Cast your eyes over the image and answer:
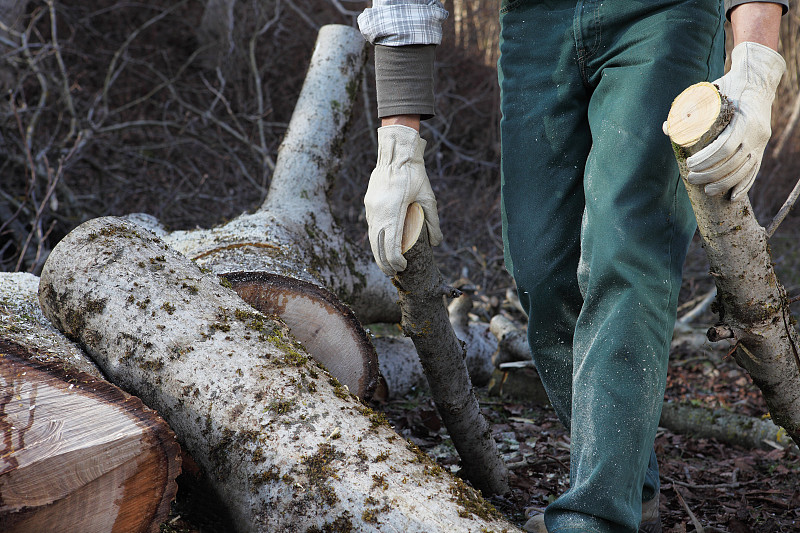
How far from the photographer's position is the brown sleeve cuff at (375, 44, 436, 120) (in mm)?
1826

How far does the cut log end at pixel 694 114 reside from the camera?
1360mm

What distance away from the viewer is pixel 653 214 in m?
1.54

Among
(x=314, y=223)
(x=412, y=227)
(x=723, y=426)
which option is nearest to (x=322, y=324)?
(x=412, y=227)

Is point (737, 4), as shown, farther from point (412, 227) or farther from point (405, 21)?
point (412, 227)

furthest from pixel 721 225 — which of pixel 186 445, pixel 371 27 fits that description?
pixel 186 445

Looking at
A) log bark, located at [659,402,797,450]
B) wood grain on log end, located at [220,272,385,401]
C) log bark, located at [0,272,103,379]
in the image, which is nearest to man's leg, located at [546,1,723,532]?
wood grain on log end, located at [220,272,385,401]

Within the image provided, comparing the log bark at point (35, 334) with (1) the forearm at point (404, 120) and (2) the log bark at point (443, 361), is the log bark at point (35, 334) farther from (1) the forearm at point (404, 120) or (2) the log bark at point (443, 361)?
(1) the forearm at point (404, 120)

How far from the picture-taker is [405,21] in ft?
5.86

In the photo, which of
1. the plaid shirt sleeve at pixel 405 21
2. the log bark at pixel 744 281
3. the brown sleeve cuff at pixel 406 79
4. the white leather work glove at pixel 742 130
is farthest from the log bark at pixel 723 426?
the plaid shirt sleeve at pixel 405 21

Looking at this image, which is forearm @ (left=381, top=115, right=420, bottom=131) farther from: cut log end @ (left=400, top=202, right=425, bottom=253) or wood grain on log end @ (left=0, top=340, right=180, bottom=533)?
wood grain on log end @ (left=0, top=340, right=180, bottom=533)

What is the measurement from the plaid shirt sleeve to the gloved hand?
259 mm

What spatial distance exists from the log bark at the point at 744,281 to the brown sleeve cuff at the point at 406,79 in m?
0.71

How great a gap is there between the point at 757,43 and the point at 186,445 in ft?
5.72

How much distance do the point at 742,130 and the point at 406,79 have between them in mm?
905
